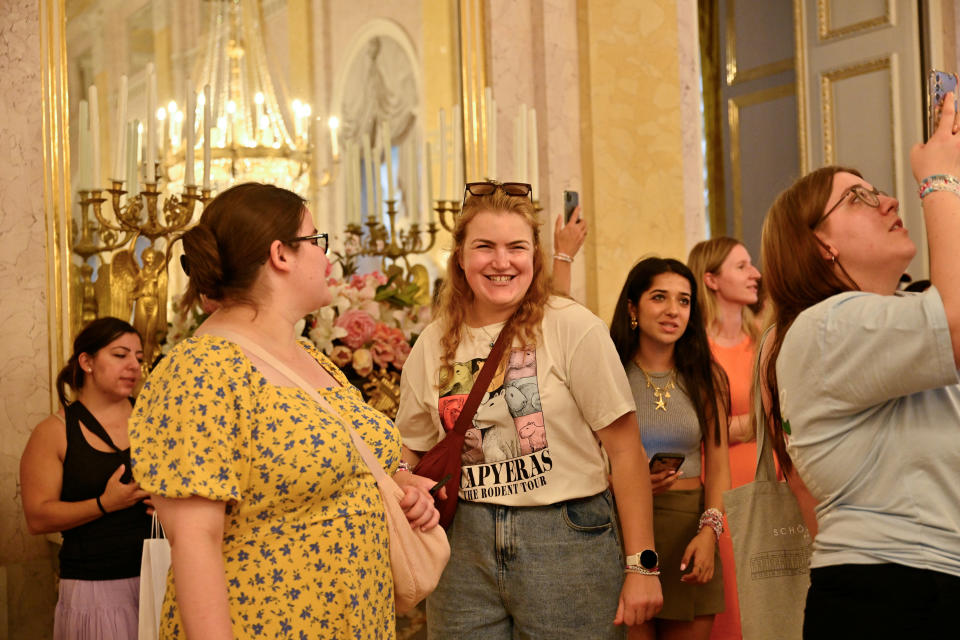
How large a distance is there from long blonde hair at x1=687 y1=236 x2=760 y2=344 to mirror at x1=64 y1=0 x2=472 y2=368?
125 cm

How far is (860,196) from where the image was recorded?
2123 millimetres

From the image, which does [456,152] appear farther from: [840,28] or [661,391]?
[840,28]

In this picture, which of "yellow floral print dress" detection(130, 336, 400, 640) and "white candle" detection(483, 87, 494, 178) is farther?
"white candle" detection(483, 87, 494, 178)

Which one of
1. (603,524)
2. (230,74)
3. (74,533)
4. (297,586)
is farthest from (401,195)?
(297,586)

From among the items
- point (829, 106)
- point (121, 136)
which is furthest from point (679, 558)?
point (829, 106)

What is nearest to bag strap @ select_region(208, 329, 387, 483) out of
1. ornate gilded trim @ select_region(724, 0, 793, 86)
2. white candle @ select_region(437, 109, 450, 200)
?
white candle @ select_region(437, 109, 450, 200)

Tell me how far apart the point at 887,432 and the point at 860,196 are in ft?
1.76

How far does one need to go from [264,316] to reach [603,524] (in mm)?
1045

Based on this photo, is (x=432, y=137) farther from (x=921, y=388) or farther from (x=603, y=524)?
(x=921, y=388)

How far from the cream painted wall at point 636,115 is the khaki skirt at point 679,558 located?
6.93ft

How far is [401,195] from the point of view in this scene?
16.2ft

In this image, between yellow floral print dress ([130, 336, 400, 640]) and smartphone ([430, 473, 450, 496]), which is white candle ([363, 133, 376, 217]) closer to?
smartphone ([430, 473, 450, 496])

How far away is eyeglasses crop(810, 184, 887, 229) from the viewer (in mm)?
2119

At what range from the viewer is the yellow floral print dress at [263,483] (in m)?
1.80
